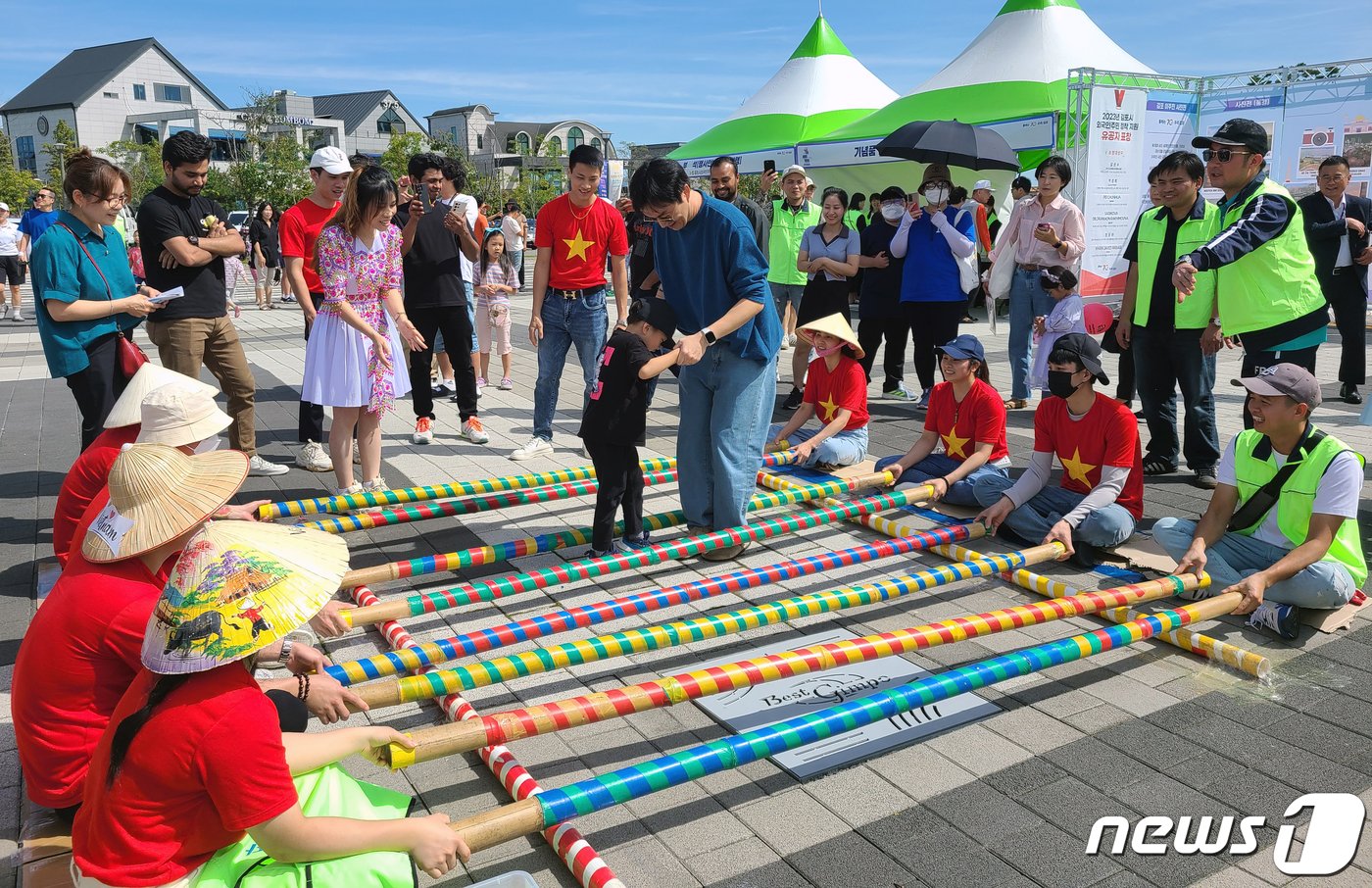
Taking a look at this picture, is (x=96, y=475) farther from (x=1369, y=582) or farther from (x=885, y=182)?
(x=885, y=182)

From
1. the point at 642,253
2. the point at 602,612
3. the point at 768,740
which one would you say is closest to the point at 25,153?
the point at 642,253

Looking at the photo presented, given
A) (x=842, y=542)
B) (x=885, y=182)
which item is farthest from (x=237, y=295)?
(x=842, y=542)

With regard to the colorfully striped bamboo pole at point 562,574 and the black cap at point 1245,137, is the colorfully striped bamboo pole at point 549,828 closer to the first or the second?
the colorfully striped bamboo pole at point 562,574

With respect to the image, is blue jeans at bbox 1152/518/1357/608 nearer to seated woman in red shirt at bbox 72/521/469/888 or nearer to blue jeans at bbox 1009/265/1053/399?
seated woman in red shirt at bbox 72/521/469/888

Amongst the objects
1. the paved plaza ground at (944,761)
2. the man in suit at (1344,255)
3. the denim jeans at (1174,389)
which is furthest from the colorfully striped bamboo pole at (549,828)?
the man in suit at (1344,255)

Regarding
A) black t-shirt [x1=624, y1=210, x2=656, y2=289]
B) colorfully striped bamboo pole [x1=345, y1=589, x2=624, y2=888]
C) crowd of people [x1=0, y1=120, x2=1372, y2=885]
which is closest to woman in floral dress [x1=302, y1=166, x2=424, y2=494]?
crowd of people [x1=0, y1=120, x2=1372, y2=885]

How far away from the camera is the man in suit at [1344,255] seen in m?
9.11

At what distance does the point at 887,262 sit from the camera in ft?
29.2

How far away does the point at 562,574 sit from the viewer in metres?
4.34

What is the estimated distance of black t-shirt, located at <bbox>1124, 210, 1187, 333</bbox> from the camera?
6293mm

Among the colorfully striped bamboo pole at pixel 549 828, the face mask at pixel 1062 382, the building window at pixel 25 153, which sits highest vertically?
the building window at pixel 25 153

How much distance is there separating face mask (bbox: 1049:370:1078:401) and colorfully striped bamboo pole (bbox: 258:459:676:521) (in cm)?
217

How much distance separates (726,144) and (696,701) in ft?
55.7

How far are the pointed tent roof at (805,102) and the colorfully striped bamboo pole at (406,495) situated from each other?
1359cm
